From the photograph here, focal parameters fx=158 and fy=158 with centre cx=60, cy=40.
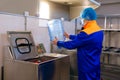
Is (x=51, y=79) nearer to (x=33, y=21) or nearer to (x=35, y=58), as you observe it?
(x=35, y=58)

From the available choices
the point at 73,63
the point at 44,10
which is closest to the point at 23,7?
the point at 44,10

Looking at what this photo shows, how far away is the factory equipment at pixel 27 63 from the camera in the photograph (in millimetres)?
1474

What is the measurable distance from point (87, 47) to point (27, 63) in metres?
0.76

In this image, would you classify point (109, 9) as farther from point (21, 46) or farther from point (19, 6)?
point (21, 46)

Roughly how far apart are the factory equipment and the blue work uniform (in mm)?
176

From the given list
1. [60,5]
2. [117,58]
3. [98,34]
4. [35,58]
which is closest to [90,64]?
[98,34]

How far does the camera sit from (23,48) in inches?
69.1

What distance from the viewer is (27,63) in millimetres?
1487

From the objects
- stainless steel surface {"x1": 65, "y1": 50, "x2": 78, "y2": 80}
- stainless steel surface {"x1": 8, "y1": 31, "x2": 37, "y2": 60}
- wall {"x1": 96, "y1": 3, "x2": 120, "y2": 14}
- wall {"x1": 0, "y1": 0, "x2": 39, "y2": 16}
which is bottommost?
stainless steel surface {"x1": 65, "y1": 50, "x2": 78, "y2": 80}

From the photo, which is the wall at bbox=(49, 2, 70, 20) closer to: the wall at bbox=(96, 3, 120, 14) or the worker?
the worker

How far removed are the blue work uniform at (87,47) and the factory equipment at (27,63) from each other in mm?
176

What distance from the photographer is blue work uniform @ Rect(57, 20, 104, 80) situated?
1.85 m

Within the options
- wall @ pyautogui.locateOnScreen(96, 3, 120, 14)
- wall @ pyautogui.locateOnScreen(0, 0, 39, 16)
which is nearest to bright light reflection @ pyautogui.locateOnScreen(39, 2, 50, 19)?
wall @ pyautogui.locateOnScreen(0, 0, 39, 16)

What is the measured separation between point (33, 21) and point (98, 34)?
856 mm
